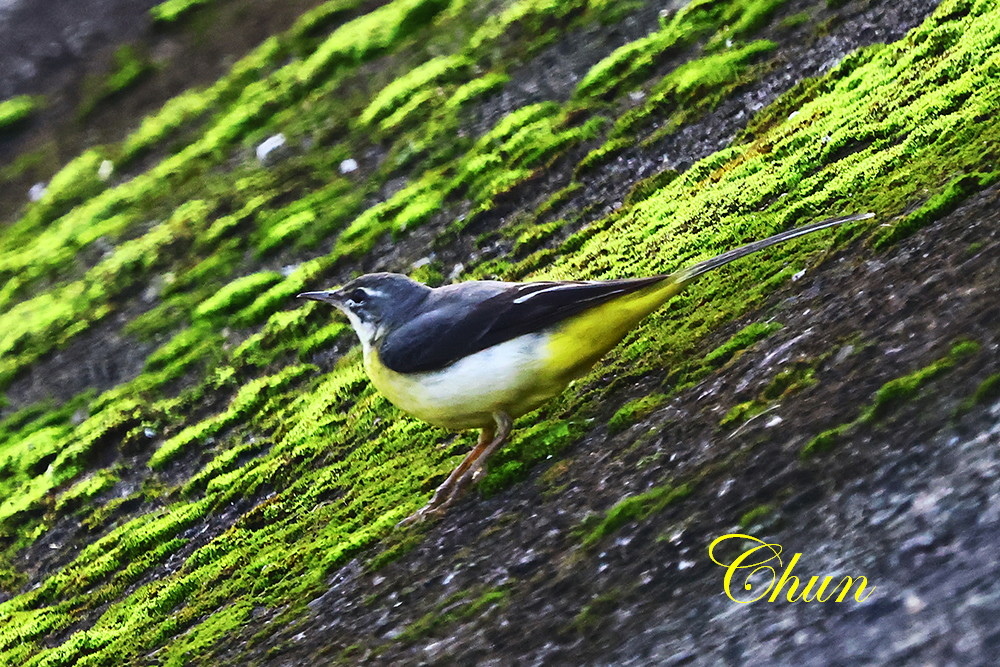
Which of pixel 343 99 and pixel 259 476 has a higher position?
pixel 343 99

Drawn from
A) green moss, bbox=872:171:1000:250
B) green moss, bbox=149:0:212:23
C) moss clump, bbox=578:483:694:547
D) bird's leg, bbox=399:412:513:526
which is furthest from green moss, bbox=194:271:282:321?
green moss, bbox=149:0:212:23

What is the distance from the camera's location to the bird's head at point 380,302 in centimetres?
862

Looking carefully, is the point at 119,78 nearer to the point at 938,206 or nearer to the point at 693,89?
the point at 693,89

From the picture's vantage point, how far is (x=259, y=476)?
11391 mm

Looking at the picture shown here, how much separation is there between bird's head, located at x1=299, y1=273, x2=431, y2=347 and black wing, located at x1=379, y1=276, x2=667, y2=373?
31 centimetres

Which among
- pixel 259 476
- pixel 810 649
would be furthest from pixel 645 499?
pixel 259 476

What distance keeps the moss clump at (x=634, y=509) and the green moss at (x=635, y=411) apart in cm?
116

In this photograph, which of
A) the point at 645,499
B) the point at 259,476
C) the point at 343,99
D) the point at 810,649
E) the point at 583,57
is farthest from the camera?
the point at 343,99

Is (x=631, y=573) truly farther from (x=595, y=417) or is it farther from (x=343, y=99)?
(x=343, y=99)

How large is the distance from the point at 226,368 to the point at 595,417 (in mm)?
7634

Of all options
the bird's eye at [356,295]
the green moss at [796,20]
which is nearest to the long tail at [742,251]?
the bird's eye at [356,295]

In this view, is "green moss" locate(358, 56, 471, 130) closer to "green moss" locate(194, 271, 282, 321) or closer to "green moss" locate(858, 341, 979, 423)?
"green moss" locate(194, 271, 282, 321)

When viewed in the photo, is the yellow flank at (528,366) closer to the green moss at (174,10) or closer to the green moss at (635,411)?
the green moss at (635,411)

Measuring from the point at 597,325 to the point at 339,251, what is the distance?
8764 mm
